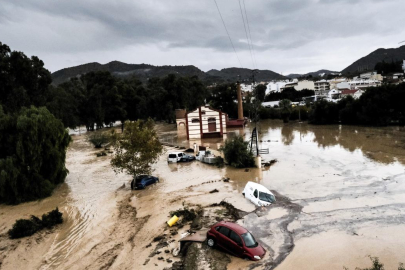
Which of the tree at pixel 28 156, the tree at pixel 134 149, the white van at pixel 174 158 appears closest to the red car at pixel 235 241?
the tree at pixel 134 149

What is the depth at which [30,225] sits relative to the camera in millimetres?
16656

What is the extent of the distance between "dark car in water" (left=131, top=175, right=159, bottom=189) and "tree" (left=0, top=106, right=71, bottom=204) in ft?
22.7

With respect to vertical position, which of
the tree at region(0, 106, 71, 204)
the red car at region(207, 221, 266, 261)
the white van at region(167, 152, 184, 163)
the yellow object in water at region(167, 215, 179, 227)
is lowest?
the yellow object in water at region(167, 215, 179, 227)

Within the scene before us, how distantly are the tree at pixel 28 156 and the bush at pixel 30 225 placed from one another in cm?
616

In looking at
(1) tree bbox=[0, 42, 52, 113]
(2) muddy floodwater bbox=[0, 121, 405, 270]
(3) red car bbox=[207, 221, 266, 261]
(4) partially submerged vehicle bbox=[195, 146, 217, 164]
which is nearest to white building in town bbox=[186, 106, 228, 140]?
(4) partially submerged vehicle bbox=[195, 146, 217, 164]

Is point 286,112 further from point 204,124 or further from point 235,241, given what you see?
point 235,241

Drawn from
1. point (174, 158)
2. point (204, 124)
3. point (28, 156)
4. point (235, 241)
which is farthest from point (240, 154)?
point (204, 124)

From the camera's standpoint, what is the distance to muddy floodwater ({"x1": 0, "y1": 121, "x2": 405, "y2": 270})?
40.6 ft

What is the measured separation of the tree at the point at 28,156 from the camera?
22.0 meters

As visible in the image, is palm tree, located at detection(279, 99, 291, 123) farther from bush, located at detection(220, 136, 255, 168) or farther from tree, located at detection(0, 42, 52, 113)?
tree, located at detection(0, 42, 52, 113)

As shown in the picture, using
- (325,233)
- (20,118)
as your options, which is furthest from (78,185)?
(325,233)

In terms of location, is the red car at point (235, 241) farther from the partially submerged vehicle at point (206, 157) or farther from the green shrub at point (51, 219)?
the partially submerged vehicle at point (206, 157)

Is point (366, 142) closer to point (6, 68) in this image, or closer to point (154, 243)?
point (154, 243)

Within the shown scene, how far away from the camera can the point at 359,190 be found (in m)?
20.0
